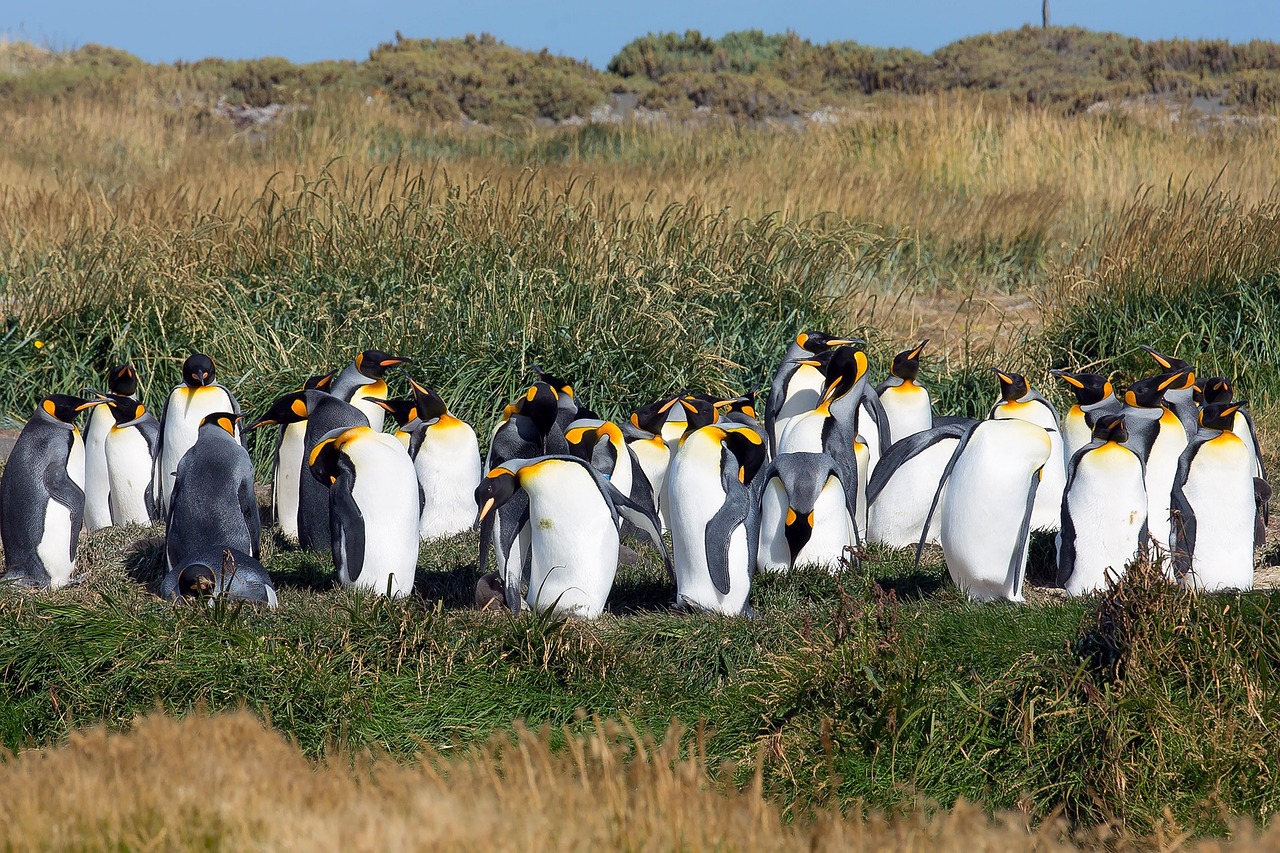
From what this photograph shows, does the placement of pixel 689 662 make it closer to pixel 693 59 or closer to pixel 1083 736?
pixel 1083 736

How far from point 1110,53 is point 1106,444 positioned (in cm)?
3238

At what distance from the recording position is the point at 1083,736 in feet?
12.8

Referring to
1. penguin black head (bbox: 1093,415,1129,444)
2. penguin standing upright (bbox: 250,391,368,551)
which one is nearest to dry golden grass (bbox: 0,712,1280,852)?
penguin black head (bbox: 1093,415,1129,444)

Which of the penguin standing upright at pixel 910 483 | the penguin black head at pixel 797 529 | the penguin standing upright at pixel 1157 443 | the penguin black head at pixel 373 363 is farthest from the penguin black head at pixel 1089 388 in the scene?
the penguin black head at pixel 373 363

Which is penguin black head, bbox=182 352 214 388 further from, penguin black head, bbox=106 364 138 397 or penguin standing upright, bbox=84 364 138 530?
penguin black head, bbox=106 364 138 397

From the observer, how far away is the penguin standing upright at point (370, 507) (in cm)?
553

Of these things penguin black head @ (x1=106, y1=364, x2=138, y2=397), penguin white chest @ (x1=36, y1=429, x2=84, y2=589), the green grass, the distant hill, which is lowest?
the green grass

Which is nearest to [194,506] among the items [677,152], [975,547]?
[975,547]

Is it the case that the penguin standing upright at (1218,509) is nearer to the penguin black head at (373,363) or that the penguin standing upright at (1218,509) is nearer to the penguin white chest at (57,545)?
the penguin black head at (373,363)

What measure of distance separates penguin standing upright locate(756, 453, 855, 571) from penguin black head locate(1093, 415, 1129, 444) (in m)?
1.16

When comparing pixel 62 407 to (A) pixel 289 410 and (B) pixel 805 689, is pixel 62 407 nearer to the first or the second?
(A) pixel 289 410

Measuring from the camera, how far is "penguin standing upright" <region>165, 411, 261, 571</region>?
18.0ft

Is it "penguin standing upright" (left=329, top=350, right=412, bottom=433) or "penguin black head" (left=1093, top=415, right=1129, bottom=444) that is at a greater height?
"penguin standing upright" (left=329, top=350, right=412, bottom=433)

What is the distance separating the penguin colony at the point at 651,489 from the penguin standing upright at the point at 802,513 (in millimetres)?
11
